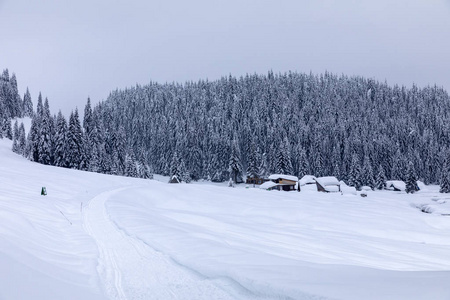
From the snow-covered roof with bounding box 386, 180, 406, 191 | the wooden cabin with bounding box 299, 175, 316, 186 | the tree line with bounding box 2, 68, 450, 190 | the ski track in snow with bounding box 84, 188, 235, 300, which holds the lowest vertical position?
the snow-covered roof with bounding box 386, 180, 406, 191

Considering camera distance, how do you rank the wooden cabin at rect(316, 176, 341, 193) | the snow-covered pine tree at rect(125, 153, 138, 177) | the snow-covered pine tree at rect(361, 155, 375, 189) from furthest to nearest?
the snow-covered pine tree at rect(361, 155, 375, 189), the snow-covered pine tree at rect(125, 153, 138, 177), the wooden cabin at rect(316, 176, 341, 193)

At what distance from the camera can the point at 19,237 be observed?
962 centimetres

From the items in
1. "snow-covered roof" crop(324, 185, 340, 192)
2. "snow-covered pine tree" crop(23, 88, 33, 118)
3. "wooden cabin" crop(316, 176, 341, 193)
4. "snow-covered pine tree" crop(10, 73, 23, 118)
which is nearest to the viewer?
"snow-covered roof" crop(324, 185, 340, 192)

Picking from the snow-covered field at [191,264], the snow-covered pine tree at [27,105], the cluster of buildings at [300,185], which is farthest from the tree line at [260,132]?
the snow-covered field at [191,264]

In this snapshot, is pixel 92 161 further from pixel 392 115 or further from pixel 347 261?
pixel 392 115

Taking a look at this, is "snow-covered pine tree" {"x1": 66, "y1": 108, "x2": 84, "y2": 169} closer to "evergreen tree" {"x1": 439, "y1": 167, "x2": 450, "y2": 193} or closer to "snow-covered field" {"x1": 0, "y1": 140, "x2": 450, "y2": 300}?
"snow-covered field" {"x1": 0, "y1": 140, "x2": 450, "y2": 300}

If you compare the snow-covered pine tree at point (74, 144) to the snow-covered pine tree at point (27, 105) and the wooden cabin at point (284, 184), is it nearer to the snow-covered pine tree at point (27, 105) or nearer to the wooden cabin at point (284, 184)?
the wooden cabin at point (284, 184)

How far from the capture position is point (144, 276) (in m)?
7.92

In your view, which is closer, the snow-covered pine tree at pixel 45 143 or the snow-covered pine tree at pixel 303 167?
the snow-covered pine tree at pixel 45 143

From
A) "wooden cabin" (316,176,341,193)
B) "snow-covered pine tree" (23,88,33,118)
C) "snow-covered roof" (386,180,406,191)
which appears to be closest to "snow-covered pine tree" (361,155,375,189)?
"snow-covered roof" (386,180,406,191)

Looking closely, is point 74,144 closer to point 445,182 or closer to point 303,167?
point 303,167

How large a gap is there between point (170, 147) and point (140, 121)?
107 feet

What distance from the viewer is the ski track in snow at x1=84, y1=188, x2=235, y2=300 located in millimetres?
6758

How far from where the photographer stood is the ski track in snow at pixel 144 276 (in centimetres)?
676
